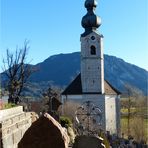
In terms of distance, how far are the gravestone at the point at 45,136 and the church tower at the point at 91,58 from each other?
60.8m

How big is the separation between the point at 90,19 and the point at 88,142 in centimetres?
5931

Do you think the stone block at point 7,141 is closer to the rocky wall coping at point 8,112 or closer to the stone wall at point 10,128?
the stone wall at point 10,128

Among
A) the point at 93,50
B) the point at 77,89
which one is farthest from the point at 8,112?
the point at 93,50

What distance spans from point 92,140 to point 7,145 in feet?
10.4

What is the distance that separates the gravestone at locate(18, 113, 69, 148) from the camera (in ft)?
21.4

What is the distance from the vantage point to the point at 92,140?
303 inches

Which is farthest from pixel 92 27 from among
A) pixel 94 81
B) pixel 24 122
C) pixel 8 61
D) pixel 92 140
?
pixel 92 140

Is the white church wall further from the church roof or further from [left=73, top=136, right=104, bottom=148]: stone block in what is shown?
[left=73, top=136, right=104, bottom=148]: stone block

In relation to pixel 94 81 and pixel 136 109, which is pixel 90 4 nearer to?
pixel 94 81

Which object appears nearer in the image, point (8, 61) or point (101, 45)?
point (8, 61)

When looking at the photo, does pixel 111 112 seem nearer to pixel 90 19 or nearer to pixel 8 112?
pixel 90 19

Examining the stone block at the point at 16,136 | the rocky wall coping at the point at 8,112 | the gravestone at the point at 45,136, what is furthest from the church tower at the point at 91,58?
the gravestone at the point at 45,136

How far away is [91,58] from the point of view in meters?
68.8

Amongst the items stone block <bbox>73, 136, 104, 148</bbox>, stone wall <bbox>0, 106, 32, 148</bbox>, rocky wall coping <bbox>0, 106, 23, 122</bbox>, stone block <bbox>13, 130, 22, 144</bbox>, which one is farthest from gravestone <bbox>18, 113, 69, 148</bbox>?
rocky wall coping <bbox>0, 106, 23, 122</bbox>
